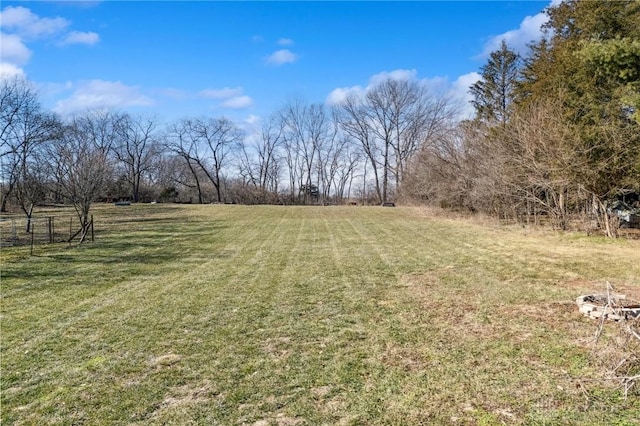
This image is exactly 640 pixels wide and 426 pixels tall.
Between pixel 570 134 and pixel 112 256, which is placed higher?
pixel 570 134

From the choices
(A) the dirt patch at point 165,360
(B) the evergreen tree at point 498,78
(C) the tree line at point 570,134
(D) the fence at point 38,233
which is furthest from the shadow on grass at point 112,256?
(B) the evergreen tree at point 498,78

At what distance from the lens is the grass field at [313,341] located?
2951mm

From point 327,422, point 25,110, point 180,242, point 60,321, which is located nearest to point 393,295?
point 327,422

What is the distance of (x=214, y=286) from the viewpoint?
23.1 ft

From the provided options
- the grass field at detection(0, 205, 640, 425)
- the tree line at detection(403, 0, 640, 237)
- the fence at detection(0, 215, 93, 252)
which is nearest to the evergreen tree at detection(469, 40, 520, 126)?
the tree line at detection(403, 0, 640, 237)

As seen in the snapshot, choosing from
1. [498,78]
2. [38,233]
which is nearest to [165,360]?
[38,233]

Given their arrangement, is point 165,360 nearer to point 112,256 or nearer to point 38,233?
point 112,256

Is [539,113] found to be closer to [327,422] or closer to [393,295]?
[393,295]

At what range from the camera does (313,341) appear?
4270 mm

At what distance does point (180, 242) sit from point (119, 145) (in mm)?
32655

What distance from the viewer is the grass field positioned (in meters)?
2.95

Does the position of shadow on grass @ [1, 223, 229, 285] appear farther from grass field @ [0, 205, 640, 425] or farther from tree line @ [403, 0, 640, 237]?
tree line @ [403, 0, 640, 237]

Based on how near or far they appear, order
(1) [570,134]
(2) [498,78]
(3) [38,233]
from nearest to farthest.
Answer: (1) [570,134] < (3) [38,233] < (2) [498,78]

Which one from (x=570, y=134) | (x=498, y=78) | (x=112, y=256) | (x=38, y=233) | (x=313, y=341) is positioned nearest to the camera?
(x=313, y=341)
